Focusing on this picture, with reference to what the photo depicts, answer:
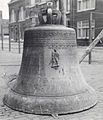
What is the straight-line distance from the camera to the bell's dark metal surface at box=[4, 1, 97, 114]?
3242 millimetres

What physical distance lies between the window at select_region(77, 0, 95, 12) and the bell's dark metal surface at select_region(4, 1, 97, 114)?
20538 millimetres

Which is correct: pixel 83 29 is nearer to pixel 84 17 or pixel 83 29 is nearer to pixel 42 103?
pixel 84 17

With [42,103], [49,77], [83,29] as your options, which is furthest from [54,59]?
[83,29]

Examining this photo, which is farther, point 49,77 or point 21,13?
point 21,13

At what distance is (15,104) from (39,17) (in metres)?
1.29

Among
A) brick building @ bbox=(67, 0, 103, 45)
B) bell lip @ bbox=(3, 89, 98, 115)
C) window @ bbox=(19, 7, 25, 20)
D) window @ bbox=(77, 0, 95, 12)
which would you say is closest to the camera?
bell lip @ bbox=(3, 89, 98, 115)

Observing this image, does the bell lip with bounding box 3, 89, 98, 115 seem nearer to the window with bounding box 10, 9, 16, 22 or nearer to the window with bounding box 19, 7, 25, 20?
the window with bounding box 19, 7, 25, 20

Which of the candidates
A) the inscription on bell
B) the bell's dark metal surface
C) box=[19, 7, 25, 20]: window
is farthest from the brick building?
the inscription on bell

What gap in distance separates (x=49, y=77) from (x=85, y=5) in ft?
71.0

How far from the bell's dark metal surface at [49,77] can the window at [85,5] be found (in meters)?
20.5

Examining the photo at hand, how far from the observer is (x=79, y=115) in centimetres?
322

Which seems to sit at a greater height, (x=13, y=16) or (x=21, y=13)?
(x=21, y=13)

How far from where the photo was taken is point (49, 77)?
10.9 feet

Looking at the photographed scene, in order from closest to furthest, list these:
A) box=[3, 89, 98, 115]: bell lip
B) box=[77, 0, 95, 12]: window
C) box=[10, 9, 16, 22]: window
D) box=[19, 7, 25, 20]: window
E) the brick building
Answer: box=[3, 89, 98, 115]: bell lip, the brick building, box=[77, 0, 95, 12]: window, box=[19, 7, 25, 20]: window, box=[10, 9, 16, 22]: window
